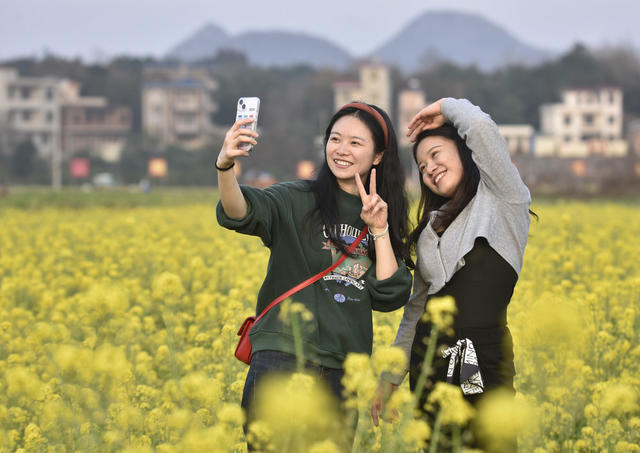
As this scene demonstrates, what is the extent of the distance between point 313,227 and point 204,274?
147 inches

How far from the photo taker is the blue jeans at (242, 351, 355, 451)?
2.23 m

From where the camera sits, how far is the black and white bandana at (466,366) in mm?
2258

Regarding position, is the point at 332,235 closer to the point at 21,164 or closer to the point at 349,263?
the point at 349,263

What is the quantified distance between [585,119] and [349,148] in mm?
52267

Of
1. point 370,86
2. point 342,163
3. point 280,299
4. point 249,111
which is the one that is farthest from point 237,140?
point 370,86

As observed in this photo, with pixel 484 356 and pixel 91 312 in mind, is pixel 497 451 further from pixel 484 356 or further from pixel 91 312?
pixel 91 312

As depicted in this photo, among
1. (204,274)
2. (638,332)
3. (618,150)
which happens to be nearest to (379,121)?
(638,332)

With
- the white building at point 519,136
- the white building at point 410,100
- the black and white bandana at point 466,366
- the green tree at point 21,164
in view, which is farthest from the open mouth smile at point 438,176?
the white building at point 410,100

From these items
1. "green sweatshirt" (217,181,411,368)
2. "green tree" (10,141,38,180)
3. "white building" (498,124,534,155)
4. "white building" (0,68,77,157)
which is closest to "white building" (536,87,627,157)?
"white building" (498,124,534,155)

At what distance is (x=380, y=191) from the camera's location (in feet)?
8.38

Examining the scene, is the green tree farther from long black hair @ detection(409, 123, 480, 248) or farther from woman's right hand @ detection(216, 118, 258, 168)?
woman's right hand @ detection(216, 118, 258, 168)

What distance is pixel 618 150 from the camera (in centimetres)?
4878

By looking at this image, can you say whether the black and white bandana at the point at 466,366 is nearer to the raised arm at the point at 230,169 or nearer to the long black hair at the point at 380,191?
the long black hair at the point at 380,191

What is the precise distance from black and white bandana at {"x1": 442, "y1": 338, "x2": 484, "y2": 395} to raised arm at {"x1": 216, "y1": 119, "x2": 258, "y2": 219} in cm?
78
